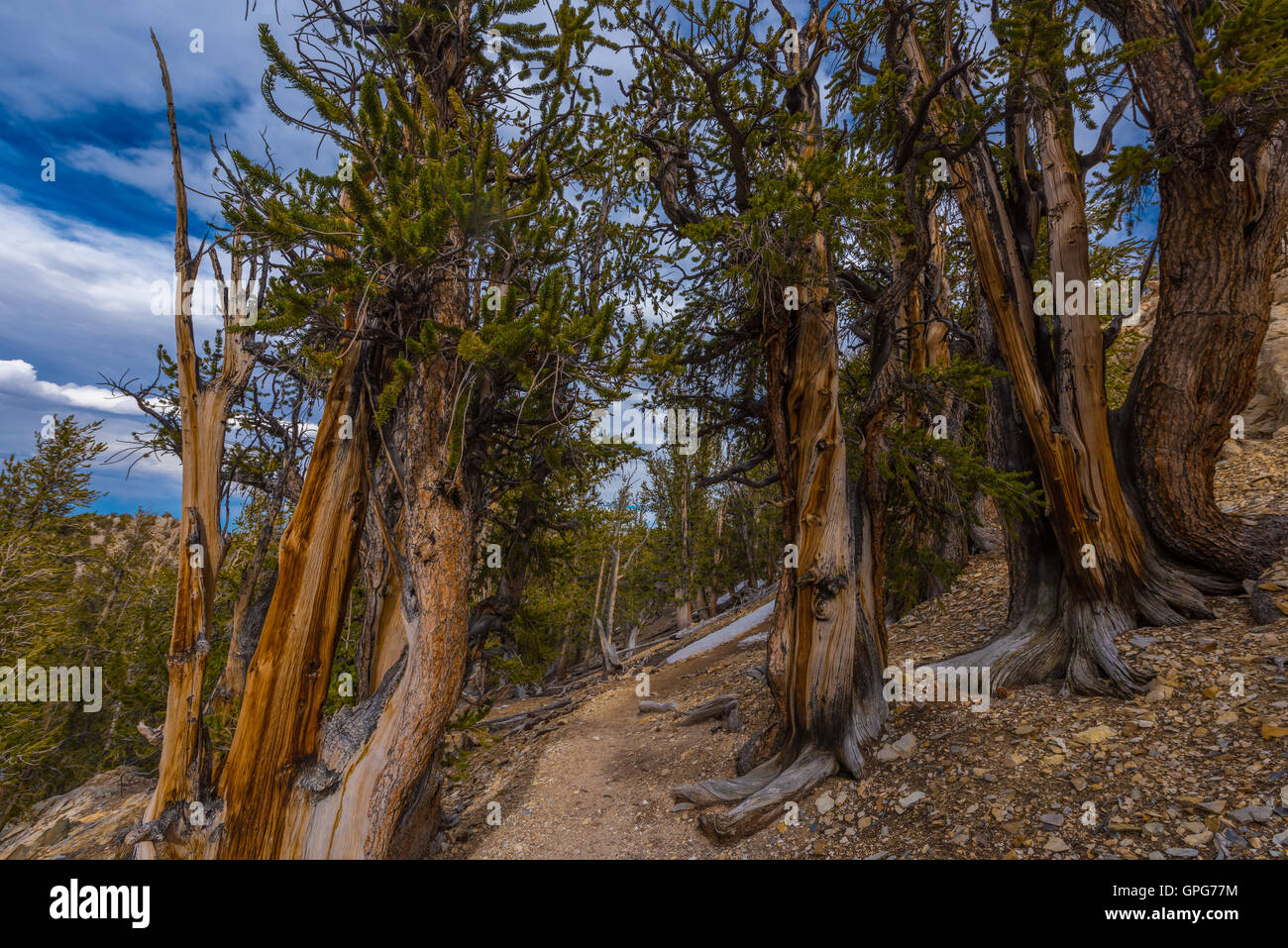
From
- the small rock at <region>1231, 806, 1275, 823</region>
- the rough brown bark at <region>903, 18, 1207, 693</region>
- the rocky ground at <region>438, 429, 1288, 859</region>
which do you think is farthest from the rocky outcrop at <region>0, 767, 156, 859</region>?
the rough brown bark at <region>903, 18, 1207, 693</region>

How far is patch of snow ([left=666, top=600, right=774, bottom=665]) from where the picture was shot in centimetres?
1464

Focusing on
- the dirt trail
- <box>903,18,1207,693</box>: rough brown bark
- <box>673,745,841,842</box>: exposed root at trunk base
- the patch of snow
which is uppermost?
<box>903,18,1207,693</box>: rough brown bark

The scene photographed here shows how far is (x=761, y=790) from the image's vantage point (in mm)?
4680

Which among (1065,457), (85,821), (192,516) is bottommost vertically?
(85,821)

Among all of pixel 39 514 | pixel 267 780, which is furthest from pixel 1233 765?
pixel 39 514

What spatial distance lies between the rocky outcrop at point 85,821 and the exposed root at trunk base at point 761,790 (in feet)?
27.1

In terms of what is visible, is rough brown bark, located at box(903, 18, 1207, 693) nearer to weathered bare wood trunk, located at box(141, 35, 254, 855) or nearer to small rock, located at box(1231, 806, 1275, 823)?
small rock, located at box(1231, 806, 1275, 823)

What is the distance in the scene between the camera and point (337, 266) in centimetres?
328

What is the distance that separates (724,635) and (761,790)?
35.7ft

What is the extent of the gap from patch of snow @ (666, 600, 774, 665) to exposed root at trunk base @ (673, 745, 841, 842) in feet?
30.9

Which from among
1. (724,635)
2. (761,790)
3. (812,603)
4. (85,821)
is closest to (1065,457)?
(812,603)

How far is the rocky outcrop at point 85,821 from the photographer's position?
8773mm

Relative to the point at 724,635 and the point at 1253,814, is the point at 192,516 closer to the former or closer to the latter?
the point at 1253,814

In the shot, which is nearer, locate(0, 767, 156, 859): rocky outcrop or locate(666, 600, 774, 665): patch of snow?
locate(0, 767, 156, 859): rocky outcrop
